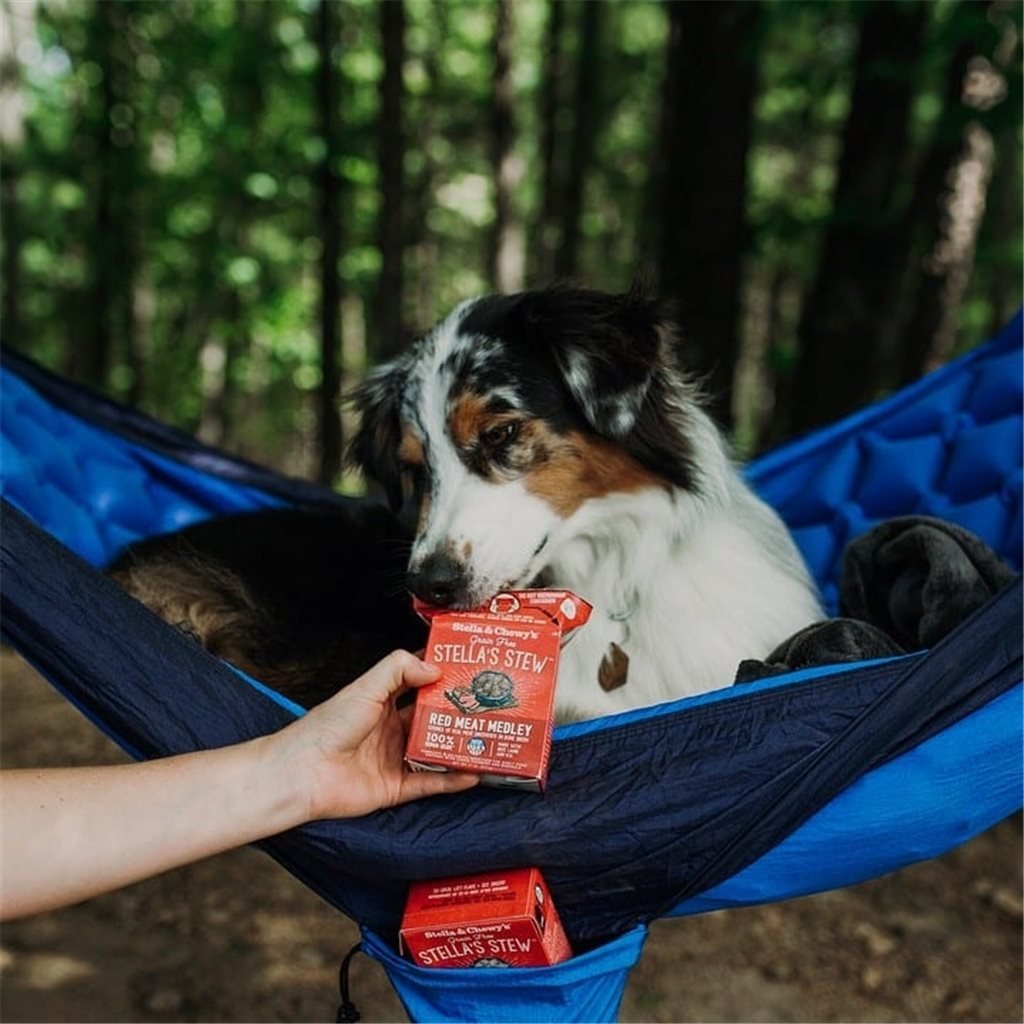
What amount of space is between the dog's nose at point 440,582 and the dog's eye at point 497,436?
29 cm

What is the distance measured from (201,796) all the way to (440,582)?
0.55 meters

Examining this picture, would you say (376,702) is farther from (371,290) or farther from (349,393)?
(371,290)

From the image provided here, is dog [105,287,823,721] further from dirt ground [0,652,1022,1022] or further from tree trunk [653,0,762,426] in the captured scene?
tree trunk [653,0,762,426]

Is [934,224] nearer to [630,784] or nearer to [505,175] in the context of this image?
[505,175]

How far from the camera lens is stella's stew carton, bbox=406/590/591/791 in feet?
4.88

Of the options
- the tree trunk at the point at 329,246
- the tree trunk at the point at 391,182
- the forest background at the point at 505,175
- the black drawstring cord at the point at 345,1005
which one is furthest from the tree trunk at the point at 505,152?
the black drawstring cord at the point at 345,1005

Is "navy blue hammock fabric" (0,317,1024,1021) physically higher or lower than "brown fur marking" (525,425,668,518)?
lower

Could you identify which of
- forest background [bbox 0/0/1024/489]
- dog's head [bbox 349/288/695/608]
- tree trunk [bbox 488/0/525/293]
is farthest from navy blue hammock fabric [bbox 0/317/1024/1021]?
tree trunk [bbox 488/0/525/293]

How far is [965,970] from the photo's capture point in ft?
9.94

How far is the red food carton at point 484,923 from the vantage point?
1519mm

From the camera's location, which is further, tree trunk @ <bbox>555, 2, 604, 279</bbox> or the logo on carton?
tree trunk @ <bbox>555, 2, 604, 279</bbox>

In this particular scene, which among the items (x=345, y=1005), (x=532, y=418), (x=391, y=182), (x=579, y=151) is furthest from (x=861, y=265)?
(x=345, y=1005)

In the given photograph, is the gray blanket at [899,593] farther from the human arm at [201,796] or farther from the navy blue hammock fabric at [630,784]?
the human arm at [201,796]

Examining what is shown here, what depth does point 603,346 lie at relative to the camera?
84.7 inches
